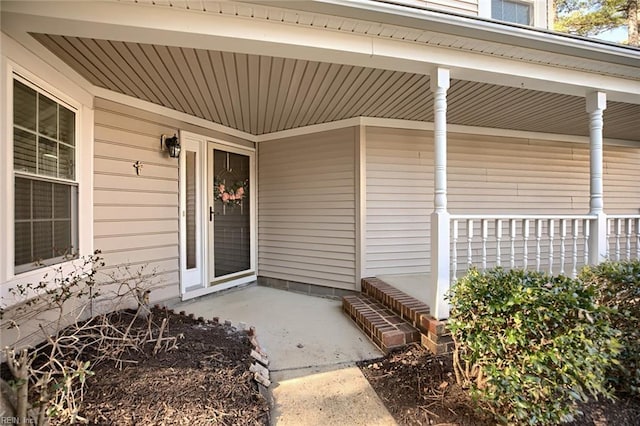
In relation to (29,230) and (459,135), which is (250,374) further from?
(459,135)

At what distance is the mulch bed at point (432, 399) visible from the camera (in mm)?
1775

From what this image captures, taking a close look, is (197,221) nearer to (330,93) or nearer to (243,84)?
(243,84)

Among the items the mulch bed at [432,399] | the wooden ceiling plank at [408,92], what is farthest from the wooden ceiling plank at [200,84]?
the mulch bed at [432,399]

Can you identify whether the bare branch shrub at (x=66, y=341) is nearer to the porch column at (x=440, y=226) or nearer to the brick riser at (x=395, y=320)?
the brick riser at (x=395, y=320)

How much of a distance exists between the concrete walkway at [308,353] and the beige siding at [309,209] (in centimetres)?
54

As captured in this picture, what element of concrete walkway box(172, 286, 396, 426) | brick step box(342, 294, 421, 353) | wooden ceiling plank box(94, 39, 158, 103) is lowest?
concrete walkway box(172, 286, 396, 426)

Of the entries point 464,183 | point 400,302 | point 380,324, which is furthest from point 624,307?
point 464,183

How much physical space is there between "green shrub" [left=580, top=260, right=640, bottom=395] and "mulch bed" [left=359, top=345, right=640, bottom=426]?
0.15 m

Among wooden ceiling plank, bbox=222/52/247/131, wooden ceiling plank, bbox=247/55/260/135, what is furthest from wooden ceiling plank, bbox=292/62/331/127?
wooden ceiling plank, bbox=222/52/247/131

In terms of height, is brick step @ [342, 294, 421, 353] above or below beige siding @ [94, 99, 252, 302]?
below

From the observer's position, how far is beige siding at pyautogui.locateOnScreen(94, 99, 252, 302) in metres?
3.11

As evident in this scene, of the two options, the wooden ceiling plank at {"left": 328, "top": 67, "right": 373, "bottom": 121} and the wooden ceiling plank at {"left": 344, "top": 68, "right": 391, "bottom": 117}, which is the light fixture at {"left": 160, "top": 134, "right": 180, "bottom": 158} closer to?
the wooden ceiling plank at {"left": 328, "top": 67, "right": 373, "bottom": 121}

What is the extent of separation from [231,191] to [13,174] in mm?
2778

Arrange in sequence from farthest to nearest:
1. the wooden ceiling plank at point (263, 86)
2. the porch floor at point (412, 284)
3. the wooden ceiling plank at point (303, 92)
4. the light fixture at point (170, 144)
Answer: the light fixture at point (170, 144), the porch floor at point (412, 284), the wooden ceiling plank at point (303, 92), the wooden ceiling plank at point (263, 86)
